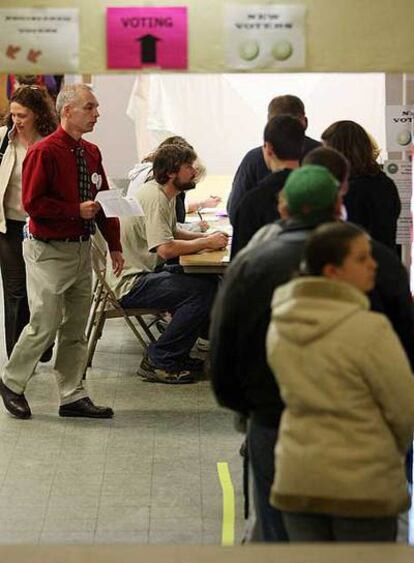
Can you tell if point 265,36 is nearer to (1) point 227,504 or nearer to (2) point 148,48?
(2) point 148,48

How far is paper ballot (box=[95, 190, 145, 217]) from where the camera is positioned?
502 cm

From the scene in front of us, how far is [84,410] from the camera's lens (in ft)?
20.1

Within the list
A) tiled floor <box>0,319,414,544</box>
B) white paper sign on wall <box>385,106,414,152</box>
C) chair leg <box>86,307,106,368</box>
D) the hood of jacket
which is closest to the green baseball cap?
the hood of jacket

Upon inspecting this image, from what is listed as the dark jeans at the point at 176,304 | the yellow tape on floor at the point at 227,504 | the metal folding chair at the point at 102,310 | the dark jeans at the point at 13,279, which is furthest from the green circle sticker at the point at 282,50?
the dark jeans at the point at 13,279

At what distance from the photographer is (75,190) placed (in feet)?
18.5

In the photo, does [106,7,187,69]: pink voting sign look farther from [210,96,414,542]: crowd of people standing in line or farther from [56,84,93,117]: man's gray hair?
[56,84,93,117]: man's gray hair

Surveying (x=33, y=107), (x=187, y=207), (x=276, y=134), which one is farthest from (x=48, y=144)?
(x=187, y=207)

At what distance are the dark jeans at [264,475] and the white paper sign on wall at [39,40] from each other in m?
1.13

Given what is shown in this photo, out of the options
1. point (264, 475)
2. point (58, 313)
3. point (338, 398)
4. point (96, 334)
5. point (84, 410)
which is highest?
point (338, 398)

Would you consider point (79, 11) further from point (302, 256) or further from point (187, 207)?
point (187, 207)

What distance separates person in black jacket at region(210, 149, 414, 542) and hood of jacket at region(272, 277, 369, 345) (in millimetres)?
131

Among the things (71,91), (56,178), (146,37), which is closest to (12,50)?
(146,37)

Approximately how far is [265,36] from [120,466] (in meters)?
2.35

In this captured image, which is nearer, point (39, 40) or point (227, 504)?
point (39, 40)
